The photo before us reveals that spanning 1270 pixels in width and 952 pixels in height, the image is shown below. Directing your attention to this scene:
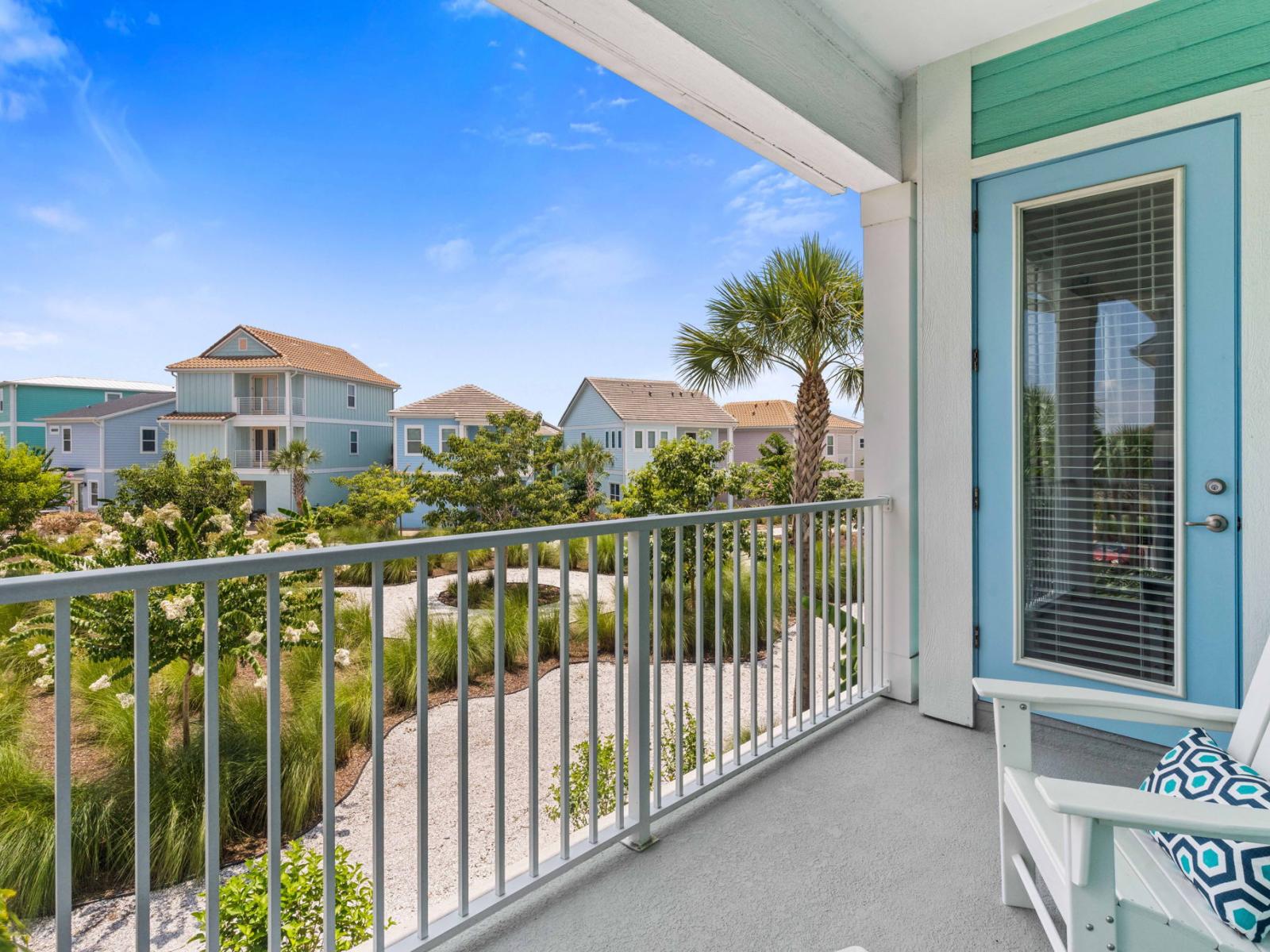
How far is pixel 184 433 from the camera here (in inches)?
516

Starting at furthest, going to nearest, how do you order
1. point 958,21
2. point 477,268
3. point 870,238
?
point 477,268 < point 870,238 < point 958,21

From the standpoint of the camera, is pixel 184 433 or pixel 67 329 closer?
pixel 184 433

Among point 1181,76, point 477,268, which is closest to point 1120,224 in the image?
point 1181,76

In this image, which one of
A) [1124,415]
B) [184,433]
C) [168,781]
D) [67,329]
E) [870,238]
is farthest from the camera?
[67,329]

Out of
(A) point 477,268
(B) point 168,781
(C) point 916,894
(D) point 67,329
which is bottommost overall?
(B) point 168,781

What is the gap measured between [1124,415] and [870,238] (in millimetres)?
1166

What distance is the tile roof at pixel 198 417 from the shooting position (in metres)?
13.1

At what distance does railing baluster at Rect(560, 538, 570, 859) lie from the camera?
1544 millimetres

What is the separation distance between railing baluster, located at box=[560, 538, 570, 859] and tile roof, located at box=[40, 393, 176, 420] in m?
13.0

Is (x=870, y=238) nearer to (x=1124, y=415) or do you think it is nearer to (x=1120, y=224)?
(x=1120, y=224)

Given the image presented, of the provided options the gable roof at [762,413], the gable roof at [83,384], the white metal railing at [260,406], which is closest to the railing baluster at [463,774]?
the gable roof at [83,384]

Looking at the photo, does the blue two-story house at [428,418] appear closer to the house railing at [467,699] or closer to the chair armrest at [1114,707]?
the house railing at [467,699]

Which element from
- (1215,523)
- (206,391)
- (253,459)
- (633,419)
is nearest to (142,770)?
(1215,523)

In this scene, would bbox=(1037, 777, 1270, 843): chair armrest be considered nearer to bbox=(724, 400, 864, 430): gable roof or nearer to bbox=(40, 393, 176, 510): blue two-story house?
bbox=(40, 393, 176, 510): blue two-story house
